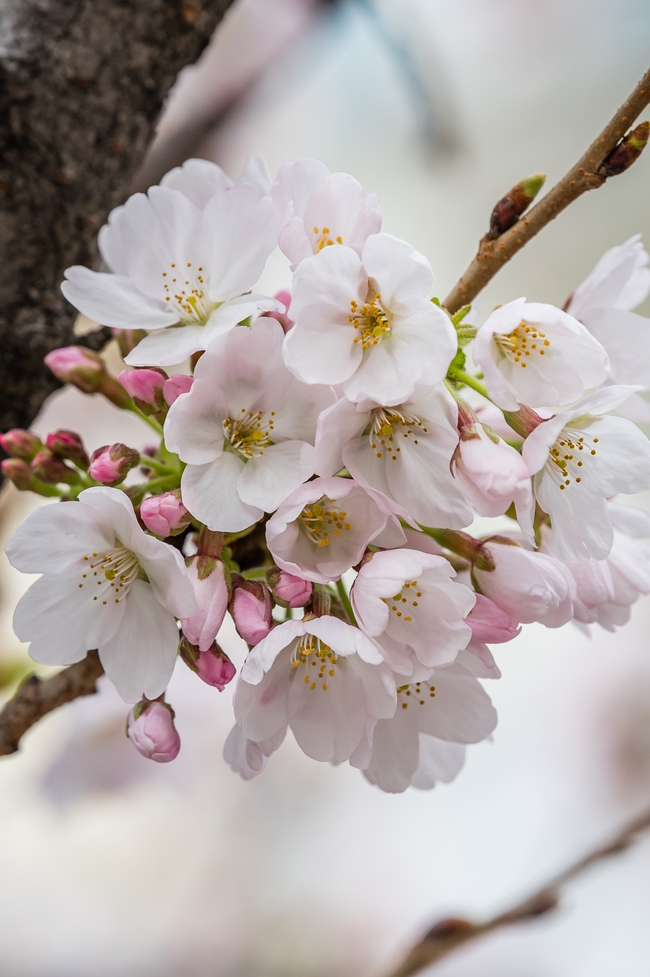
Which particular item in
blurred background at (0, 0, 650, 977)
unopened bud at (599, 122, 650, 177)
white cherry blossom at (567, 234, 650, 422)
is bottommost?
blurred background at (0, 0, 650, 977)

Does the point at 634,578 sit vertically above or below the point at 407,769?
above

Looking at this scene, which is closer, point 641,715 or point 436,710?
point 436,710

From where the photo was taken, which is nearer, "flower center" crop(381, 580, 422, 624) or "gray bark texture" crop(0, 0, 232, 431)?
"flower center" crop(381, 580, 422, 624)

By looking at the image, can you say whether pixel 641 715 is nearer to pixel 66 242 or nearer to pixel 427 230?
pixel 427 230

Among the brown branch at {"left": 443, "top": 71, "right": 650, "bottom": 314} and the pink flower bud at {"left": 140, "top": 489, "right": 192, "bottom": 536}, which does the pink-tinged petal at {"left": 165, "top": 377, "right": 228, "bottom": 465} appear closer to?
the pink flower bud at {"left": 140, "top": 489, "right": 192, "bottom": 536}

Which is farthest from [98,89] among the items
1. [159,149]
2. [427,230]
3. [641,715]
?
[641,715]

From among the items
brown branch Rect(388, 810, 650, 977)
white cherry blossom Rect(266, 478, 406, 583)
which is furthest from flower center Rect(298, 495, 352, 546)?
brown branch Rect(388, 810, 650, 977)
